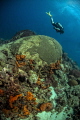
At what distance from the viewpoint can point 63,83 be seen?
8211mm

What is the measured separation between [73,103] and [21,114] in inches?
143

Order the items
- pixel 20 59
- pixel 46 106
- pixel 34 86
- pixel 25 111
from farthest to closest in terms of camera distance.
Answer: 1. pixel 20 59
2. pixel 34 86
3. pixel 46 106
4. pixel 25 111

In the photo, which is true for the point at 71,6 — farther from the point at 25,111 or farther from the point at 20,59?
the point at 25,111

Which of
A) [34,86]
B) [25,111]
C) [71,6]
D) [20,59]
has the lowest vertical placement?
[25,111]

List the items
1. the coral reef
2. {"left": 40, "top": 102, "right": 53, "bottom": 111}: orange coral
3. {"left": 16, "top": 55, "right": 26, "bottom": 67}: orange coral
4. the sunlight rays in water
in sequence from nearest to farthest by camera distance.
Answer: the coral reef
{"left": 40, "top": 102, "right": 53, "bottom": 111}: orange coral
{"left": 16, "top": 55, "right": 26, "bottom": 67}: orange coral
the sunlight rays in water

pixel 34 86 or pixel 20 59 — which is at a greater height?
pixel 20 59

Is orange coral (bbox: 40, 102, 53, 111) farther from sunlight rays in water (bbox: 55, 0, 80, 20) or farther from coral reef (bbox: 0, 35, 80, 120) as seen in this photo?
sunlight rays in water (bbox: 55, 0, 80, 20)

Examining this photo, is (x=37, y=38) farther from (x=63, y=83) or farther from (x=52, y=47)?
(x=63, y=83)

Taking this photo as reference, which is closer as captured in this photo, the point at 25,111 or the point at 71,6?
the point at 25,111

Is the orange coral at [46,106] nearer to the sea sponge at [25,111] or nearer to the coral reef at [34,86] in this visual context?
the coral reef at [34,86]

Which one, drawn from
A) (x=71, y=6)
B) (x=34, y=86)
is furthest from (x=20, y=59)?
(x=71, y=6)

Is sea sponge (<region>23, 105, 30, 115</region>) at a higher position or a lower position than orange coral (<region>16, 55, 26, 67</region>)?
lower

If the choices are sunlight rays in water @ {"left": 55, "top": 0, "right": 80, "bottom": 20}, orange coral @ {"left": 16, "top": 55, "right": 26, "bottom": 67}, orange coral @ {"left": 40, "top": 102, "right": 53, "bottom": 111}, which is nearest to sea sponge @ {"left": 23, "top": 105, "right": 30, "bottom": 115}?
orange coral @ {"left": 40, "top": 102, "right": 53, "bottom": 111}

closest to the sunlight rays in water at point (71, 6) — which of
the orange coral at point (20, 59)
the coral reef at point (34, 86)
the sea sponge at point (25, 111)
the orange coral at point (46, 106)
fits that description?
the coral reef at point (34, 86)
